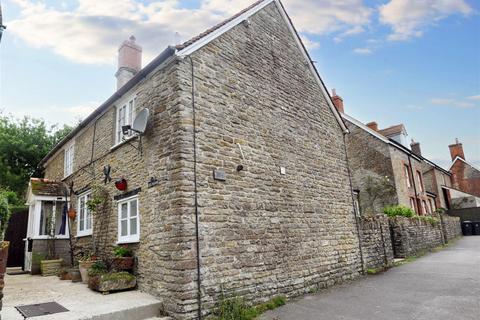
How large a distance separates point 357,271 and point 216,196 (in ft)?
22.4

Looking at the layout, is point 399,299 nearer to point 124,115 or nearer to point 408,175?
point 124,115

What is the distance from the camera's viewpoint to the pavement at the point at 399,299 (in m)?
6.61

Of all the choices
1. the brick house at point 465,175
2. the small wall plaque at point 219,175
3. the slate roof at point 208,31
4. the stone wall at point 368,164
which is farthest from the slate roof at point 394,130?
the small wall plaque at point 219,175

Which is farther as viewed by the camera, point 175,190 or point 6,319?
point 175,190

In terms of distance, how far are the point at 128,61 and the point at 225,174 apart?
8886 mm

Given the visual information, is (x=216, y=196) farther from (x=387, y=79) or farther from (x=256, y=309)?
(x=387, y=79)

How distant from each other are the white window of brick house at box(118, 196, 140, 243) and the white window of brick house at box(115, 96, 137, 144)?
2.05 metres

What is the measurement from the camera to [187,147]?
6852 millimetres

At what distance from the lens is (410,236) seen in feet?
53.1

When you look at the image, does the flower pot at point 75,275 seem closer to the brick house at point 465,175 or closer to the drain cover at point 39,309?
the drain cover at point 39,309

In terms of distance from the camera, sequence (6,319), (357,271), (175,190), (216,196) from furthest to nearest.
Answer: (357,271) < (216,196) < (175,190) < (6,319)

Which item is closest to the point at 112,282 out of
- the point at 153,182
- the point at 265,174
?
the point at 153,182

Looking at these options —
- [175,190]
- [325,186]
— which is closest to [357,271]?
[325,186]

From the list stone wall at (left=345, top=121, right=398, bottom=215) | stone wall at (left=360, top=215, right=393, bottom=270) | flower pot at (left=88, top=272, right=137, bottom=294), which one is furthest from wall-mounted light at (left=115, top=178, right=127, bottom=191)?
stone wall at (left=345, top=121, right=398, bottom=215)
